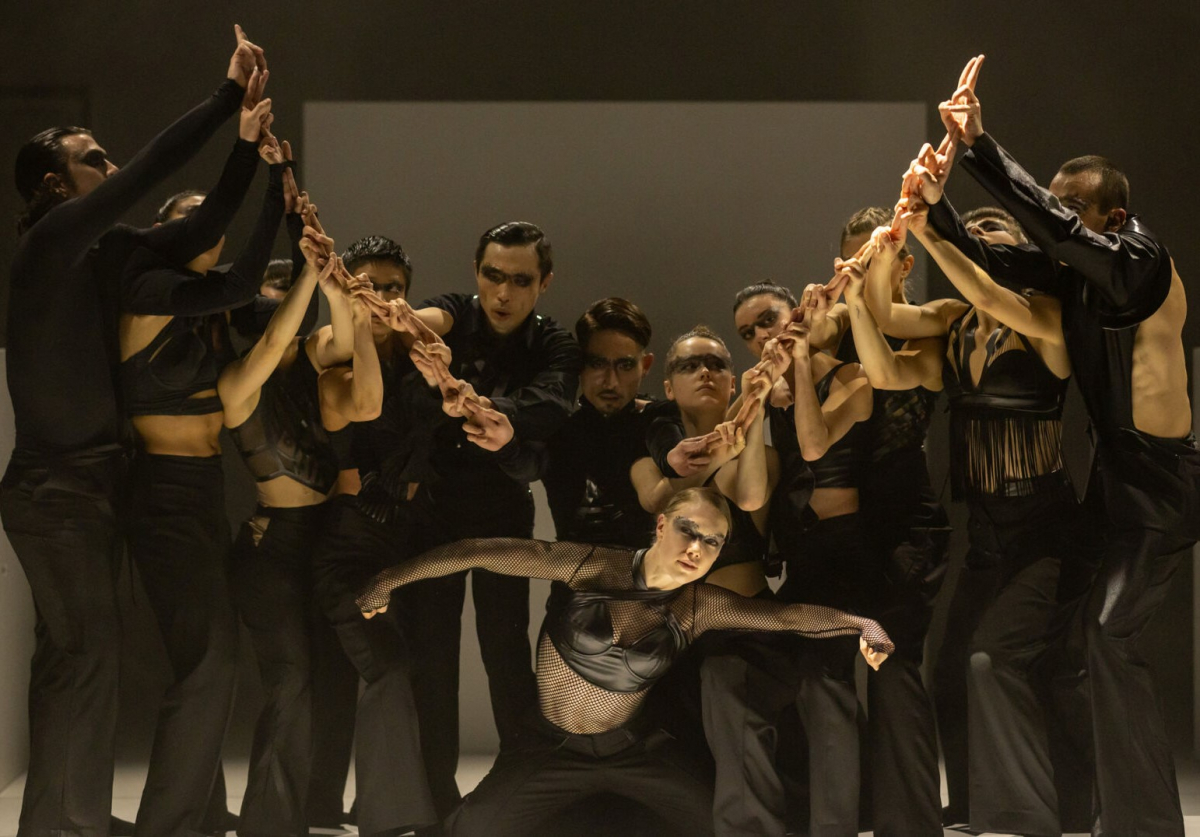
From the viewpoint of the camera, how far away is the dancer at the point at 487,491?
12.0ft

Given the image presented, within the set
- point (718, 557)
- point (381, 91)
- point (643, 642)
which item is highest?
point (381, 91)

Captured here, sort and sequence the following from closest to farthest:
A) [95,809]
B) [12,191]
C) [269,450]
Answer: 1. [95,809]
2. [269,450]
3. [12,191]

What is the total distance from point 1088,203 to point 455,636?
2.13 m

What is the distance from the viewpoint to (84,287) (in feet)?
10.8

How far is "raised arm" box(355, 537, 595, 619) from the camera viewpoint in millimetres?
3398

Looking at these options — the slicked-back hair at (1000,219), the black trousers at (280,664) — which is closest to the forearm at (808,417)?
the slicked-back hair at (1000,219)

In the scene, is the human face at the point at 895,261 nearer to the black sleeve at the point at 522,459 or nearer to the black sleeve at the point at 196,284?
the black sleeve at the point at 522,459

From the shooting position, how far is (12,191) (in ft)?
15.3

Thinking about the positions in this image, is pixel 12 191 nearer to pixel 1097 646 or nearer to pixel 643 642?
pixel 643 642

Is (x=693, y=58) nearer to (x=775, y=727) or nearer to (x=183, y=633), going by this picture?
(x=775, y=727)

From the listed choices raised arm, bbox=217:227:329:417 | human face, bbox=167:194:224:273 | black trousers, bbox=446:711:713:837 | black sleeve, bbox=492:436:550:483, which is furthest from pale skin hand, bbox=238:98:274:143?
black trousers, bbox=446:711:713:837

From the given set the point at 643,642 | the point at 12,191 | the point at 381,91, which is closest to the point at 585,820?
the point at 643,642

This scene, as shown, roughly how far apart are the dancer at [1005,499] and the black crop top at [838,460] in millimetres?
197

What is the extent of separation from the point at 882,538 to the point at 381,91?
2475mm
